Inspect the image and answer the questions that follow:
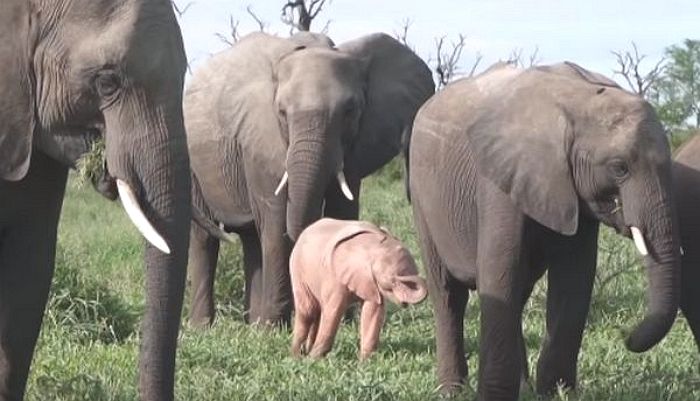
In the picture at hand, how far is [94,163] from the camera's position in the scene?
4285 millimetres

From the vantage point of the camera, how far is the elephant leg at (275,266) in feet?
28.0

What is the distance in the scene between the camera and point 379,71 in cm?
977

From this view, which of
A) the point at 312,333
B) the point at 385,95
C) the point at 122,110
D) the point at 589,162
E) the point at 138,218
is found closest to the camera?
the point at 138,218

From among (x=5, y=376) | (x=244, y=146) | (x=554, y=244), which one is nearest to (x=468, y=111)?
(x=554, y=244)

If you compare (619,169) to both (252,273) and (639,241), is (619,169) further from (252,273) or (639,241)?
(252,273)

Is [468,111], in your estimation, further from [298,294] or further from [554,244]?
[298,294]

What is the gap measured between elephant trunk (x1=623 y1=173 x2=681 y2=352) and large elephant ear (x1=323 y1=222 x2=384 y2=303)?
169cm

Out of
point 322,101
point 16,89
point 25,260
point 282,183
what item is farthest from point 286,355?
point 16,89

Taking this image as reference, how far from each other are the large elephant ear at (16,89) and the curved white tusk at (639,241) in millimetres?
2019

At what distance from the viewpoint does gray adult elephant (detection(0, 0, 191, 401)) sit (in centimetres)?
418

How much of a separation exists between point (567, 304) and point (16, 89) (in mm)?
2284

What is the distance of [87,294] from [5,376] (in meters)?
2.57

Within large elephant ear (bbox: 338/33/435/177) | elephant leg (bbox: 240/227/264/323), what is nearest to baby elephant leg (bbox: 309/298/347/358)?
elephant leg (bbox: 240/227/264/323)

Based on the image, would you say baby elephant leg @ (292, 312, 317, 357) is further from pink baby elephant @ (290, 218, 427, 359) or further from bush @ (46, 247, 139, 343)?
bush @ (46, 247, 139, 343)
